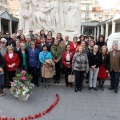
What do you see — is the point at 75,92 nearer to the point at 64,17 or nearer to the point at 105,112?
the point at 105,112

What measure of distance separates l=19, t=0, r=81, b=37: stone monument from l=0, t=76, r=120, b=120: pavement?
4455 mm

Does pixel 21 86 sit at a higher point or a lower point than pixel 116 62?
lower

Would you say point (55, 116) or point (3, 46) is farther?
point (3, 46)

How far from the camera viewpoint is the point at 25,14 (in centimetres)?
991

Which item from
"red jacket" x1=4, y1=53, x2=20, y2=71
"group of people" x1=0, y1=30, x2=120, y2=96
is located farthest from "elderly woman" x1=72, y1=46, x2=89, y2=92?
"red jacket" x1=4, y1=53, x2=20, y2=71

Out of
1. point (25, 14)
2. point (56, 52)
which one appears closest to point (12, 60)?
point (56, 52)

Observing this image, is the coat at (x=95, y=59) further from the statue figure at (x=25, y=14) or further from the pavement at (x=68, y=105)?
the statue figure at (x=25, y=14)

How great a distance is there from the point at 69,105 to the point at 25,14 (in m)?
6.31

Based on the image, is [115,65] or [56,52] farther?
[56,52]

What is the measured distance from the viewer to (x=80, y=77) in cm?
632

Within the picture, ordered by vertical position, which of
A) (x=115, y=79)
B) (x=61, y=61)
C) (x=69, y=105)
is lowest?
(x=69, y=105)

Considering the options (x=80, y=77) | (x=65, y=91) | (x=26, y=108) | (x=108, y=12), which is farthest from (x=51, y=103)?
(x=108, y=12)

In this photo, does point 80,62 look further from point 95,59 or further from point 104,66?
point 104,66

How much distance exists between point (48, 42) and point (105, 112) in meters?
3.51
